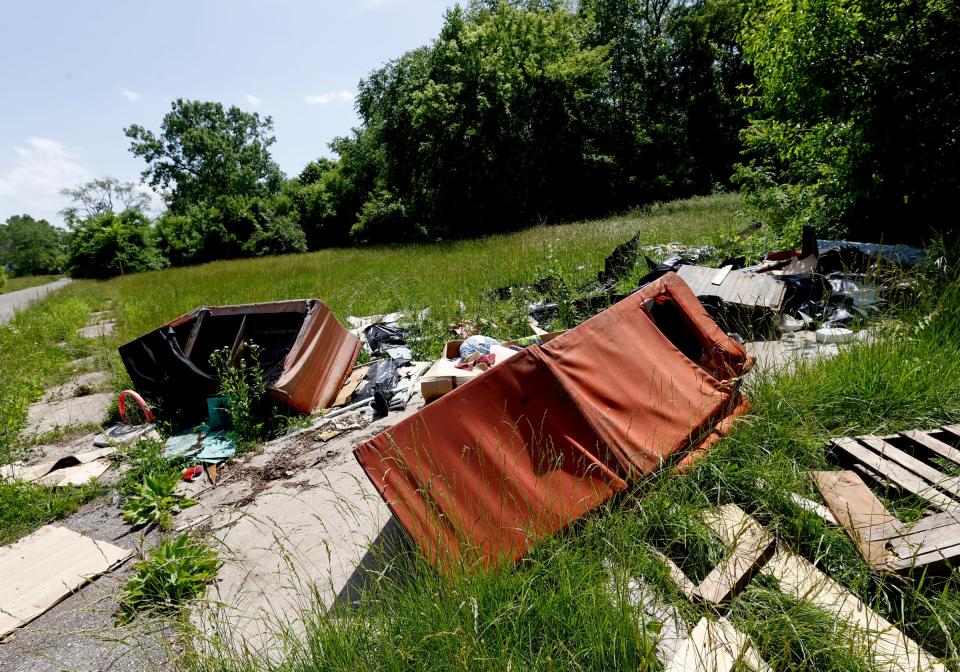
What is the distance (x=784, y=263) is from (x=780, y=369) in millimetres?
3655

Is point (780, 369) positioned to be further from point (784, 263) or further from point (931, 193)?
point (931, 193)

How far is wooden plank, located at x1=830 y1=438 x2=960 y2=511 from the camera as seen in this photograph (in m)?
2.59

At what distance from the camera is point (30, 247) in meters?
62.8

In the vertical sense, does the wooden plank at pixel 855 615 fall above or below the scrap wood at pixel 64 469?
below

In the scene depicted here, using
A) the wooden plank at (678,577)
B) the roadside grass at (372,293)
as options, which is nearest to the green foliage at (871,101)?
the roadside grass at (372,293)

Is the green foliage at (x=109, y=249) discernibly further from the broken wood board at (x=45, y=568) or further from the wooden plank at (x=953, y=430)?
the wooden plank at (x=953, y=430)

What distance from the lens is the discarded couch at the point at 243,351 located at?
5598 mm

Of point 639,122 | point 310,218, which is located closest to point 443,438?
point 639,122

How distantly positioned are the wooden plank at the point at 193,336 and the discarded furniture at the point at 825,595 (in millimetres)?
5561

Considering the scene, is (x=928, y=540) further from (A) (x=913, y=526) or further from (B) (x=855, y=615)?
(B) (x=855, y=615)

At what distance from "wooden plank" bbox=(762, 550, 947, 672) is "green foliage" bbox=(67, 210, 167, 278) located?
110ft

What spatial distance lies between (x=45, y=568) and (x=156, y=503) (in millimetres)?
755

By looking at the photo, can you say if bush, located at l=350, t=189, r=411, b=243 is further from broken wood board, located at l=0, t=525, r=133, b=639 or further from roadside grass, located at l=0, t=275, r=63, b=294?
broken wood board, located at l=0, t=525, r=133, b=639

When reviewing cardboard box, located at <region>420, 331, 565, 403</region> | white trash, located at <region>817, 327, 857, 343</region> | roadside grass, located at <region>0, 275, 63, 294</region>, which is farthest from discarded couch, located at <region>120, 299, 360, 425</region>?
roadside grass, located at <region>0, 275, 63, 294</region>
